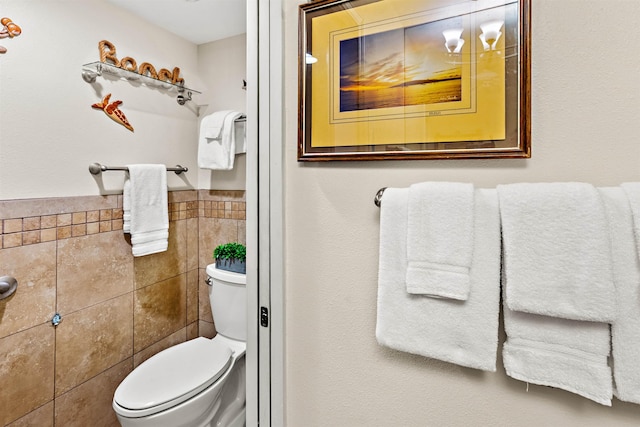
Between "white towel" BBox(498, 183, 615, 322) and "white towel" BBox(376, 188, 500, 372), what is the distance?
0.09ft

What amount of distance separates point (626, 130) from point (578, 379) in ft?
1.36

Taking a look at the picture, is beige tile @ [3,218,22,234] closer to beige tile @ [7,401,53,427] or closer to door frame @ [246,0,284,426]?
beige tile @ [7,401,53,427]

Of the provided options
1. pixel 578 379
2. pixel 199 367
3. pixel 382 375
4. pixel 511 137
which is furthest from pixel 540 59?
pixel 199 367

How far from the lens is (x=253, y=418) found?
2.75 feet

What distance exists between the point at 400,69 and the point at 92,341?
5.84 ft

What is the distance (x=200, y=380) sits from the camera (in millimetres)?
1322

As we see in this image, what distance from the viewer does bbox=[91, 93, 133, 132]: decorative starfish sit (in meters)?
1.54

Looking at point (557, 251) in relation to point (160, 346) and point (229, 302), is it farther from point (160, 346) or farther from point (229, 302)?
point (160, 346)

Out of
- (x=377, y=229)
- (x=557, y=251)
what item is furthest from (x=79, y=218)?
(x=557, y=251)

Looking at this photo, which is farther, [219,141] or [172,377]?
[219,141]

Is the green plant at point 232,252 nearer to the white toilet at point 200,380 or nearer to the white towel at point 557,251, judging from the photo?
the white toilet at point 200,380

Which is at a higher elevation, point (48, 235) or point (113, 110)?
point (113, 110)

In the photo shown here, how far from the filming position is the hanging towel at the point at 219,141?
1750 mm

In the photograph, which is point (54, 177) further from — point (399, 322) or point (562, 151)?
point (562, 151)
